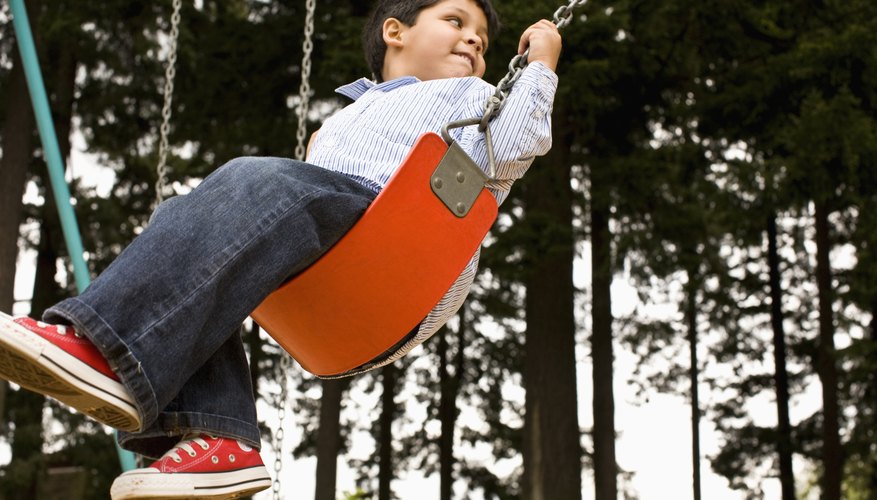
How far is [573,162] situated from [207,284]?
8.43 metres

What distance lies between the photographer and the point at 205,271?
81.0 inches

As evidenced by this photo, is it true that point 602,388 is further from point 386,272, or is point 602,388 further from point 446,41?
point 386,272

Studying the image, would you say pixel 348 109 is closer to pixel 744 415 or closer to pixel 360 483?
pixel 360 483

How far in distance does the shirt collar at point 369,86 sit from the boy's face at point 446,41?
0.10m

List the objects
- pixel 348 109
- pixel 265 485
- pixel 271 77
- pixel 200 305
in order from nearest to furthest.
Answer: pixel 200 305 → pixel 265 485 → pixel 348 109 → pixel 271 77

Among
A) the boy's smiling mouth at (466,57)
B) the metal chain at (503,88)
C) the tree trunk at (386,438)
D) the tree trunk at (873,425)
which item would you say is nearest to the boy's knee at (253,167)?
the metal chain at (503,88)

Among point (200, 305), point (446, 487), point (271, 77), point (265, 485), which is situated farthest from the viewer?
point (446, 487)

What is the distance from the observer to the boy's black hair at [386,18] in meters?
2.76

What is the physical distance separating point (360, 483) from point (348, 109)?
14.4 m

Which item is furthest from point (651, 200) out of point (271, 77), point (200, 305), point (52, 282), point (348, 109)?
point (200, 305)

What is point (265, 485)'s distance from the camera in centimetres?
220

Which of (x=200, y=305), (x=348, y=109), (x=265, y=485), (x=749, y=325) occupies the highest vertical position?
(x=749, y=325)

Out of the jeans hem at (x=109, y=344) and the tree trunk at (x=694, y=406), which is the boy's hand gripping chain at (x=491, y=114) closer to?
the jeans hem at (x=109, y=344)

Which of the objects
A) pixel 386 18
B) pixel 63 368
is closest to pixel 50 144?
pixel 386 18
